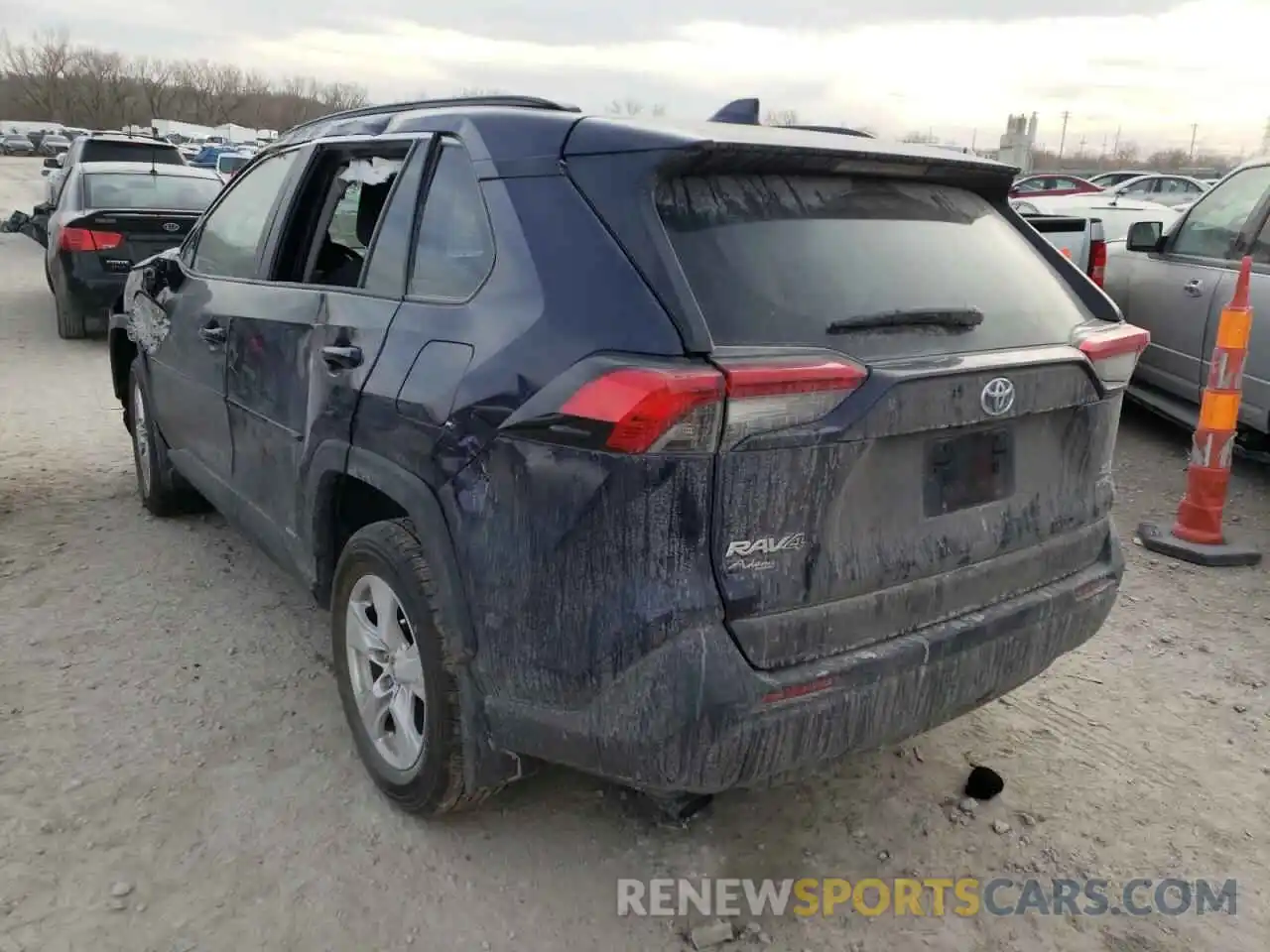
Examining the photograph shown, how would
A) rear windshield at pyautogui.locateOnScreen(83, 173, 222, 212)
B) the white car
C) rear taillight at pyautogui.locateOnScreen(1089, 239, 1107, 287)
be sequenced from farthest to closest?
the white car, rear windshield at pyautogui.locateOnScreen(83, 173, 222, 212), rear taillight at pyautogui.locateOnScreen(1089, 239, 1107, 287)

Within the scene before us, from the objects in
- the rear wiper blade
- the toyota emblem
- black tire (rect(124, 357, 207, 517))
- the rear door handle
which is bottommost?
black tire (rect(124, 357, 207, 517))

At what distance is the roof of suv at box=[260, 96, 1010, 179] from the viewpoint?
2.23 m

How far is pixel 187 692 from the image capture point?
345 cm

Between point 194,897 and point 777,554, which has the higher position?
point 777,554

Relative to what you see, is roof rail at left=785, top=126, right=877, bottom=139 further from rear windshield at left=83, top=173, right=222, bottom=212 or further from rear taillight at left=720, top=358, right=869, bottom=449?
rear windshield at left=83, top=173, right=222, bottom=212

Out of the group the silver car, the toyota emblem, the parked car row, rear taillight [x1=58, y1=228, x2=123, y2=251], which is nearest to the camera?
the toyota emblem

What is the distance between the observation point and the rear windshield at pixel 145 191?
9992 mm

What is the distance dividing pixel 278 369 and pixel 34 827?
1.47 meters

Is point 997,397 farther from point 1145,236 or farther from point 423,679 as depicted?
point 1145,236

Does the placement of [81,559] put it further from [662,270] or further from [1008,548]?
[1008,548]

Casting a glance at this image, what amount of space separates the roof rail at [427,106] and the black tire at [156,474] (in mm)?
1709

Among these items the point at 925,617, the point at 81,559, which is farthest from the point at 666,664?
the point at 81,559

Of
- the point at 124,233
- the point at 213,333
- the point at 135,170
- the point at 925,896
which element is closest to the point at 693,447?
the point at 925,896

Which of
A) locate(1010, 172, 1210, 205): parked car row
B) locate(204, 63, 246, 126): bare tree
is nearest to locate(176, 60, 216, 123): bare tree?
→ locate(204, 63, 246, 126): bare tree
